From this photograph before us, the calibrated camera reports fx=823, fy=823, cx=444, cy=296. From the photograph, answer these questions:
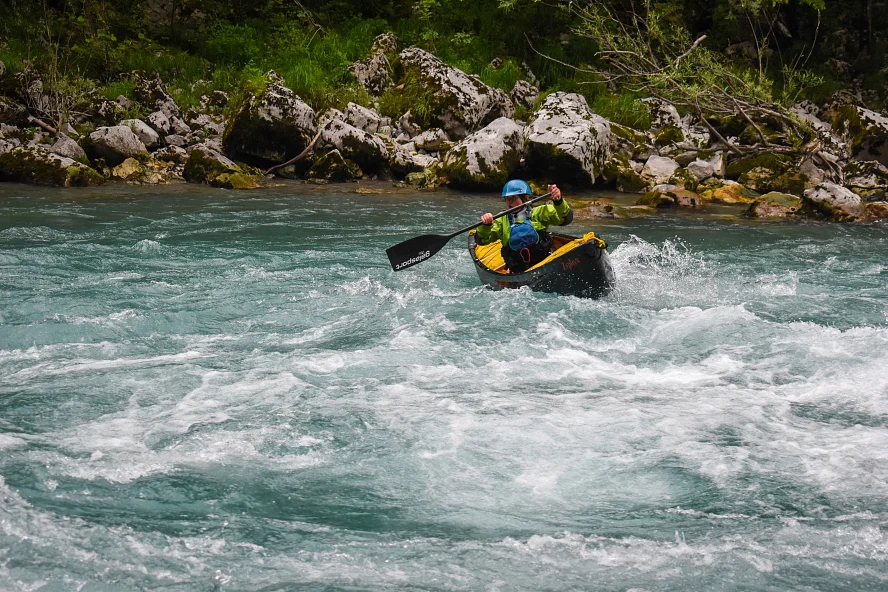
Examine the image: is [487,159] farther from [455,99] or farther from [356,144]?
[455,99]

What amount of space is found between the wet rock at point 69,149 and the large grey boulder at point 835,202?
1160 centimetres

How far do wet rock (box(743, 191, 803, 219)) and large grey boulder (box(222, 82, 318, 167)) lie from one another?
7.91m

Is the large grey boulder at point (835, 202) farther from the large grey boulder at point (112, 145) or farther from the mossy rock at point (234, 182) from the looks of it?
the large grey boulder at point (112, 145)

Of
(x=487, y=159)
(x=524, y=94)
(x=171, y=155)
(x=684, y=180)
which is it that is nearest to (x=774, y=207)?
(x=684, y=180)

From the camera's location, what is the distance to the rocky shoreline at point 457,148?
43.1 feet

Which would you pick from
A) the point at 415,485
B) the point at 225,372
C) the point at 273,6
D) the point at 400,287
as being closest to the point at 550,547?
the point at 415,485

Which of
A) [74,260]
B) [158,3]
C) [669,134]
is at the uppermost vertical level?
[158,3]

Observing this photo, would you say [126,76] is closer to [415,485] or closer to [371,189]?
[371,189]

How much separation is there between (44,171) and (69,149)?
3.90 feet

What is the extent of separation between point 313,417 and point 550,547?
163cm

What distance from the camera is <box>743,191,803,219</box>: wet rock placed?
1142 centimetres

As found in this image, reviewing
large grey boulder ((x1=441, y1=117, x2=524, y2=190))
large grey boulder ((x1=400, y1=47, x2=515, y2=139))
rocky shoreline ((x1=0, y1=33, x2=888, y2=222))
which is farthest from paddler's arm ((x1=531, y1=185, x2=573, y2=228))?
large grey boulder ((x1=400, y1=47, x2=515, y2=139))

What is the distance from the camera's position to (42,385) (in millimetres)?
4613

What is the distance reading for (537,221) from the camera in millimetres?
7023
